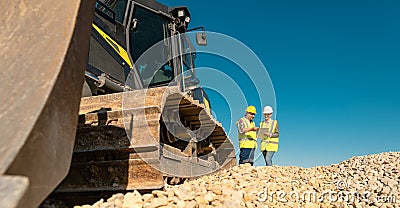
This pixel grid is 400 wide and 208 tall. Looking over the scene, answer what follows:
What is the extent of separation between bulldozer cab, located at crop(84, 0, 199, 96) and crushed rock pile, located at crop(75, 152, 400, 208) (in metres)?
1.59

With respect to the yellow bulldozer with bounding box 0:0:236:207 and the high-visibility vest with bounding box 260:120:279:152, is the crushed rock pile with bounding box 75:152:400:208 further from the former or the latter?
the high-visibility vest with bounding box 260:120:279:152

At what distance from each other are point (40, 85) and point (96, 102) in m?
2.18

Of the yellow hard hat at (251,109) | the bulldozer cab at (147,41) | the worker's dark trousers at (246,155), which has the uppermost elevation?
the bulldozer cab at (147,41)

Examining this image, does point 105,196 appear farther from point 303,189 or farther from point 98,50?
point 303,189

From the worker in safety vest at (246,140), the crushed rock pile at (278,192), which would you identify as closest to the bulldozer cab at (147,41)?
the crushed rock pile at (278,192)

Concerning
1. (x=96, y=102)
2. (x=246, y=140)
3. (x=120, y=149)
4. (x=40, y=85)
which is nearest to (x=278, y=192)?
(x=120, y=149)

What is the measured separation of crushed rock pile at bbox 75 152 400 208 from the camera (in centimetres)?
266

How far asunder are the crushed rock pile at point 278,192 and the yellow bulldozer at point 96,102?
7.8 inches

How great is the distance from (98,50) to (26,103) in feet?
8.91

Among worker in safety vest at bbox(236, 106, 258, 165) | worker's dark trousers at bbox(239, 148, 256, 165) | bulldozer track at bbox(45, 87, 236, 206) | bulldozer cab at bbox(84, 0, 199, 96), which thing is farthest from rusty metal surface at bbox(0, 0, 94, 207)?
worker's dark trousers at bbox(239, 148, 256, 165)

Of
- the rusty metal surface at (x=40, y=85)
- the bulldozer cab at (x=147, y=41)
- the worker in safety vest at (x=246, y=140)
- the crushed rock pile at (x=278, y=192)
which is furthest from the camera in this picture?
the worker in safety vest at (x=246, y=140)

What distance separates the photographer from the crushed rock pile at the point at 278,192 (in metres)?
2.66

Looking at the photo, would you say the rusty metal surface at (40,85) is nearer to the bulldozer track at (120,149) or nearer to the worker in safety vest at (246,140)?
the bulldozer track at (120,149)

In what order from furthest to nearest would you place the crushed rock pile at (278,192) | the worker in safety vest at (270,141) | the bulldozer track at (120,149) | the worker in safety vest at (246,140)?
the worker in safety vest at (270,141) → the worker in safety vest at (246,140) → the bulldozer track at (120,149) → the crushed rock pile at (278,192)
